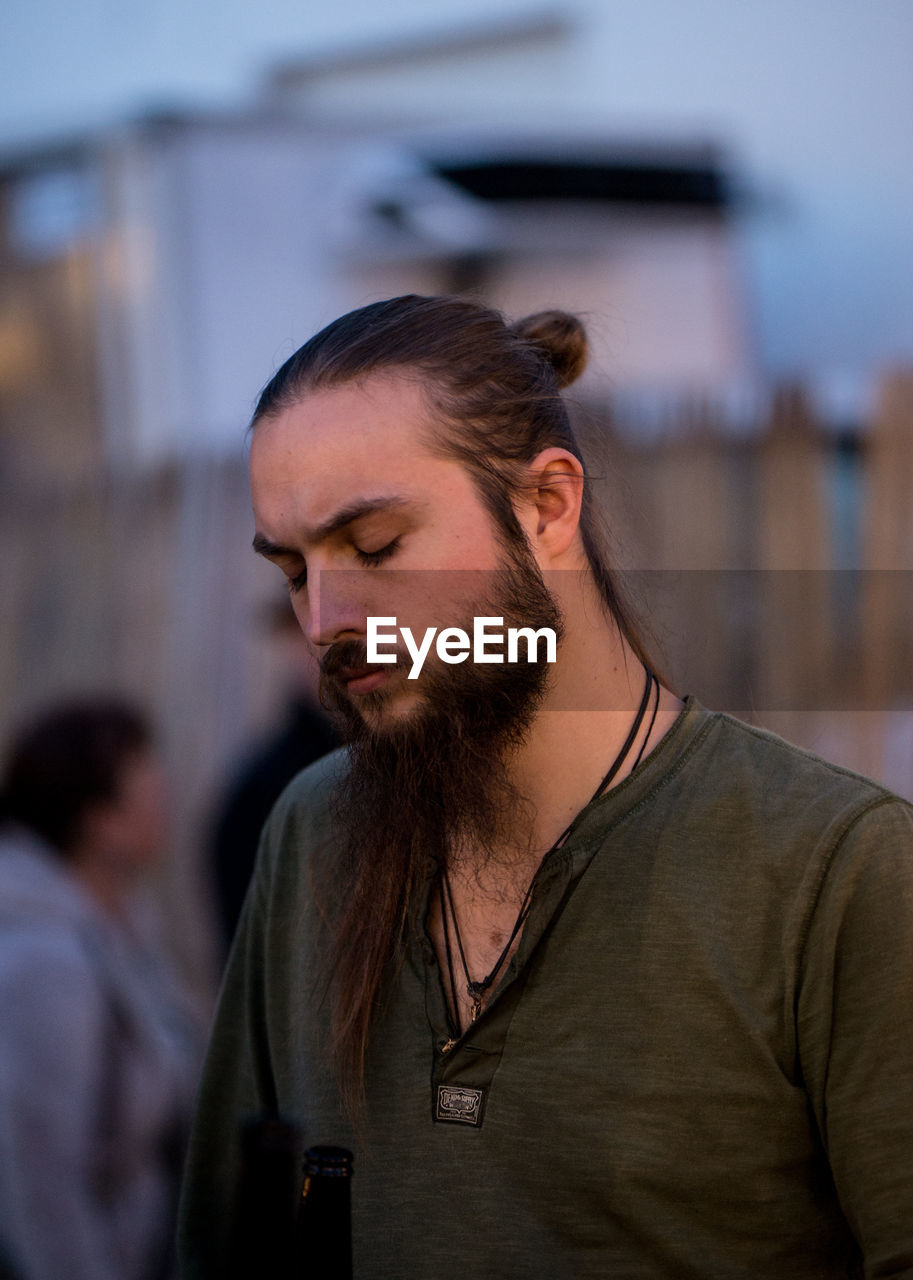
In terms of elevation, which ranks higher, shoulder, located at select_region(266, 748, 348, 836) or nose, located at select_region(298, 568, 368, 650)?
nose, located at select_region(298, 568, 368, 650)

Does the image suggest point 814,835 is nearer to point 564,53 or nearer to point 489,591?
point 489,591

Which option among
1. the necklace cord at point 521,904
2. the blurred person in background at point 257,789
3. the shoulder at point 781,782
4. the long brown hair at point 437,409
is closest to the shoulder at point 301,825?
the long brown hair at point 437,409

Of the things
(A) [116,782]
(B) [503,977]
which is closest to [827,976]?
(B) [503,977]

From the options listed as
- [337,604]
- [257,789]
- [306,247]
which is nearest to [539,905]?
[337,604]

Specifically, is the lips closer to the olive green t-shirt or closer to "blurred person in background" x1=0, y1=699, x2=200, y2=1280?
the olive green t-shirt

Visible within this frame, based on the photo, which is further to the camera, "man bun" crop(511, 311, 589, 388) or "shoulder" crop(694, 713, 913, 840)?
"man bun" crop(511, 311, 589, 388)

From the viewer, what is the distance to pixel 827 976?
4.30 ft

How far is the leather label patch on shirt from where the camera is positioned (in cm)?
141

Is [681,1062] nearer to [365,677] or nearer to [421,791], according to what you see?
[421,791]

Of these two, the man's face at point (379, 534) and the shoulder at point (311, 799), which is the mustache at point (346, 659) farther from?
the shoulder at point (311, 799)

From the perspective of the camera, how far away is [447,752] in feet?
4.92

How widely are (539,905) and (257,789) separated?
247 centimetres
